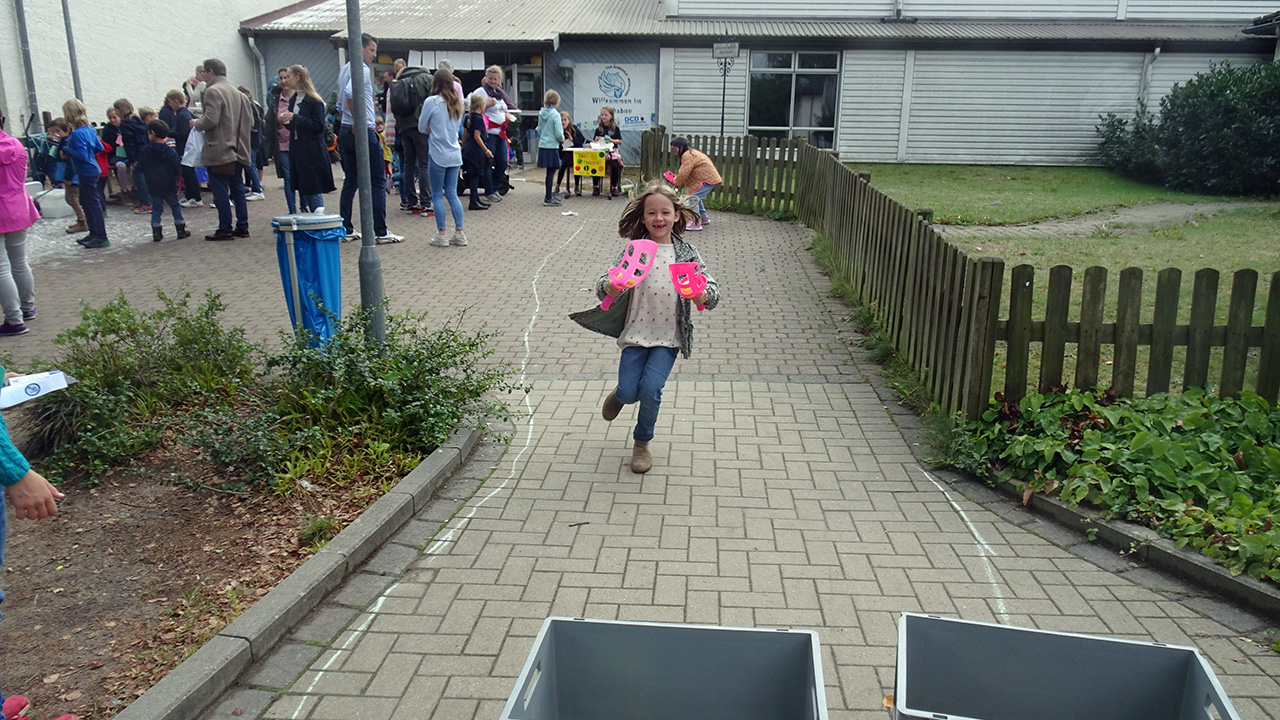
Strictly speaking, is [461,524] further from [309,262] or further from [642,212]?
[309,262]

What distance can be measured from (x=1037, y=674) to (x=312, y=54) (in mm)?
26210

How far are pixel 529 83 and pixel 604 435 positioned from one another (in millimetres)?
19762

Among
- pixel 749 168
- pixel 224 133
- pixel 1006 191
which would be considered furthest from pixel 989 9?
pixel 224 133

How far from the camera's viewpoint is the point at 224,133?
11492 mm

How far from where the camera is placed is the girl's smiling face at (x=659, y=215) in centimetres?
520

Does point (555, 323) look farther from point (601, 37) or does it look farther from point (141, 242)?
point (601, 37)

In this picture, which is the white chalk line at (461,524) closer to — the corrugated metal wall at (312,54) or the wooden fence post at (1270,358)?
the wooden fence post at (1270,358)

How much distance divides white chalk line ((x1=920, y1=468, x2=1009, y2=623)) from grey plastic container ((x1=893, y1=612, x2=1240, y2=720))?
1.59 meters

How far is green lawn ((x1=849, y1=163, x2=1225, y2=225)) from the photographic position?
15.5 metres

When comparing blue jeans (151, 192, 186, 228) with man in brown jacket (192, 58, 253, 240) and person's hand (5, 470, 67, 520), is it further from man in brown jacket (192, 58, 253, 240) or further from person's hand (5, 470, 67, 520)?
person's hand (5, 470, 67, 520)

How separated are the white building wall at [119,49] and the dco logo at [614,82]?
953 cm

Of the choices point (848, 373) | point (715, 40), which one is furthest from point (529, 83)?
point (848, 373)

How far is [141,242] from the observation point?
12312 millimetres

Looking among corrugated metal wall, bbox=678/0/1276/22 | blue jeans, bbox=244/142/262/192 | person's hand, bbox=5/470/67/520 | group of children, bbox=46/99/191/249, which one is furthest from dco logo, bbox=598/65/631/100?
person's hand, bbox=5/470/67/520
